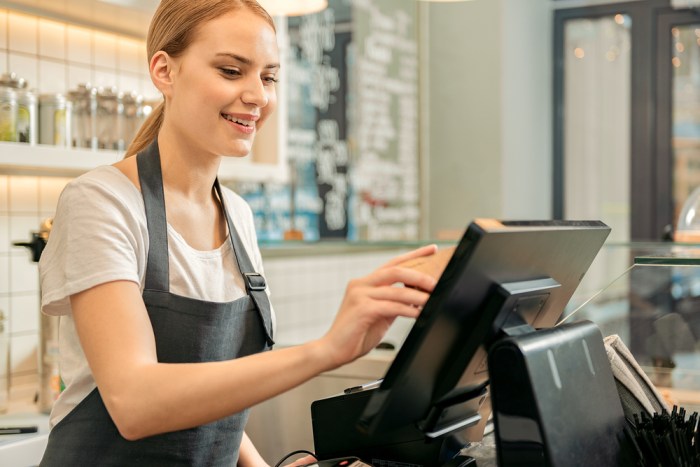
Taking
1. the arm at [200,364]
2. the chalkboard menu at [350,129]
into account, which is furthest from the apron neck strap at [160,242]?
the chalkboard menu at [350,129]

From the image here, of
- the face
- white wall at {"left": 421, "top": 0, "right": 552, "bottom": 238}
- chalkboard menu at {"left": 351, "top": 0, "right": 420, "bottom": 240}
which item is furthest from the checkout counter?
white wall at {"left": 421, "top": 0, "right": 552, "bottom": 238}

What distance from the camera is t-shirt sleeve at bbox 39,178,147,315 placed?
119cm

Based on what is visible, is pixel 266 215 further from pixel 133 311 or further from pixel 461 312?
pixel 461 312

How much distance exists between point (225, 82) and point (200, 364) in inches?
19.5

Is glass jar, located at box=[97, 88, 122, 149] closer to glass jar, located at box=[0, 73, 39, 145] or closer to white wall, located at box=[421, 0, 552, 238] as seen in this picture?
glass jar, located at box=[0, 73, 39, 145]

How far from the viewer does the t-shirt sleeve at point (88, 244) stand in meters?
1.19

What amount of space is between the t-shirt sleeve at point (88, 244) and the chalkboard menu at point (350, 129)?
9.00 ft

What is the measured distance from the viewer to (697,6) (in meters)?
5.62

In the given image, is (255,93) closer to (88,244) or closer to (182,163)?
(182,163)

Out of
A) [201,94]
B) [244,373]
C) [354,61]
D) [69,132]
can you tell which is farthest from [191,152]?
[354,61]

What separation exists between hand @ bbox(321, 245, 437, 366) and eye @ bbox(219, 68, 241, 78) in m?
0.54

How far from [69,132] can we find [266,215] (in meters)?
1.93

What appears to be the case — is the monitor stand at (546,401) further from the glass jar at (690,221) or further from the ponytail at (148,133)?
the glass jar at (690,221)

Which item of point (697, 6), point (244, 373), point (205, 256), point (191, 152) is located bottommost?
point (244, 373)
